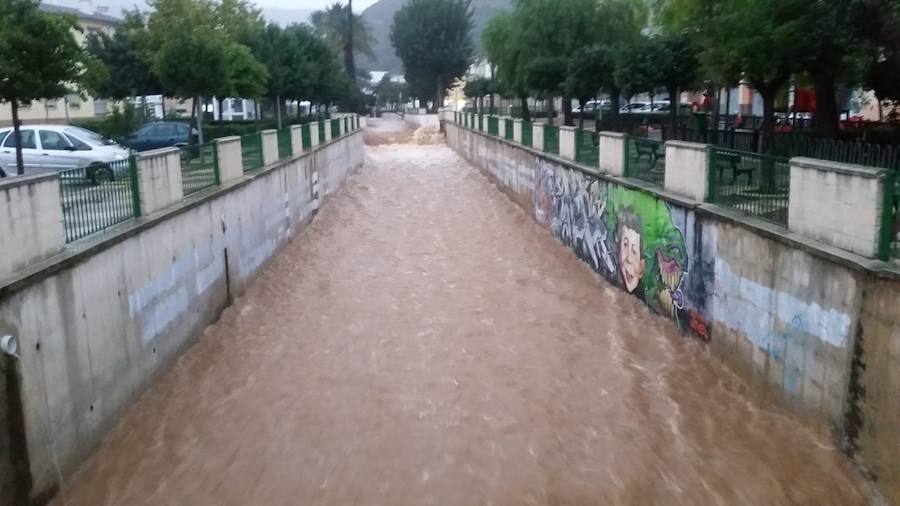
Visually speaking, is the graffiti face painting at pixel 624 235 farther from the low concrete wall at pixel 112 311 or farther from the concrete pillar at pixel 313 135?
the concrete pillar at pixel 313 135

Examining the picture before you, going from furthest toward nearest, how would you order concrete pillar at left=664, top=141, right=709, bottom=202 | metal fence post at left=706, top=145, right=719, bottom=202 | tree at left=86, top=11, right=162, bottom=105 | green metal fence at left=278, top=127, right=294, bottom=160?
tree at left=86, top=11, right=162, bottom=105
green metal fence at left=278, top=127, right=294, bottom=160
concrete pillar at left=664, top=141, right=709, bottom=202
metal fence post at left=706, top=145, right=719, bottom=202

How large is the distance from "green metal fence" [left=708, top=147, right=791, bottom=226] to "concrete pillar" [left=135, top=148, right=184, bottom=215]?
6932 millimetres

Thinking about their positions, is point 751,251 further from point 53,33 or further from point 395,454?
point 53,33

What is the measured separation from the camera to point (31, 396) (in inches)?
269

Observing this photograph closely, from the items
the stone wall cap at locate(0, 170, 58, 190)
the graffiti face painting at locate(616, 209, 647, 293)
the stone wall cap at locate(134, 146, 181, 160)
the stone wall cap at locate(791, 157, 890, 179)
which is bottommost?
the graffiti face painting at locate(616, 209, 647, 293)

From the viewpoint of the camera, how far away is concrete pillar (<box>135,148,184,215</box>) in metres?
10.3

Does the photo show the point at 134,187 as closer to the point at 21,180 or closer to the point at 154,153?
the point at 154,153

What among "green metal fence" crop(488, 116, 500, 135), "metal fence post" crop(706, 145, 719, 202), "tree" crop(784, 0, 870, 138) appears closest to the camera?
"metal fence post" crop(706, 145, 719, 202)

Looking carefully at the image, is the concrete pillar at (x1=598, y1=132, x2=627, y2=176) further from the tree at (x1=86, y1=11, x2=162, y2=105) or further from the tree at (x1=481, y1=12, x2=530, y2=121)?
the tree at (x1=86, y1=11, x2=162, y2=105)

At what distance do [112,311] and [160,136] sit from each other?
19.0 meters

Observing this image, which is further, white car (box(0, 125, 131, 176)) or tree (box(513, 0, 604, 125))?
tree (box(513, 0, 604, 125))

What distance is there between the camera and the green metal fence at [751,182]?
29.2ft

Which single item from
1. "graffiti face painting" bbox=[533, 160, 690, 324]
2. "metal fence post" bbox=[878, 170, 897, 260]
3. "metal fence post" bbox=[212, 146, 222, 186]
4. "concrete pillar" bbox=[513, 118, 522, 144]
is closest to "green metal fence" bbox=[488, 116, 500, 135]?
"concrete pillar" bbox=[513, 118, 522, 144]

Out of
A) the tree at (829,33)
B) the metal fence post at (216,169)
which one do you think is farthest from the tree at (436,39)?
the metal fence post at (216,169)
